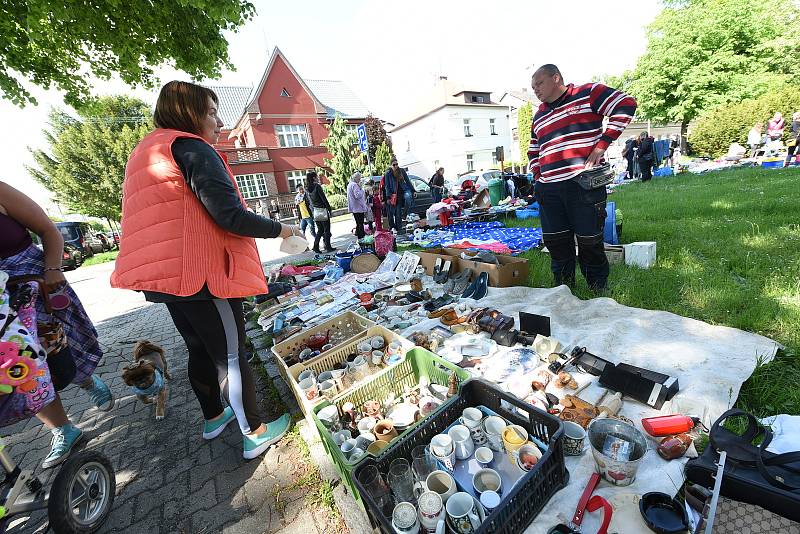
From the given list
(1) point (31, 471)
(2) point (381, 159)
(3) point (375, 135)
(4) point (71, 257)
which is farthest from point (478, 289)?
(3) point (375, 135)

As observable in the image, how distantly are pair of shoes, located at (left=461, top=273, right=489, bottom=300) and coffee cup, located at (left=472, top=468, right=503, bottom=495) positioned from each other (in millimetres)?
2271

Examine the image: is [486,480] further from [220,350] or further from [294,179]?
[294,179]

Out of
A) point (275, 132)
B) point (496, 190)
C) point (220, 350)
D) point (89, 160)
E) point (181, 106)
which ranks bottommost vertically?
point (220, 350)

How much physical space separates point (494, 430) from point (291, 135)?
29.8 m

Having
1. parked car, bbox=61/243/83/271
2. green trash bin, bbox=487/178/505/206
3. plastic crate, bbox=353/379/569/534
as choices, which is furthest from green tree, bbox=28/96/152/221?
plastic crate, bbox=353/379/569/534

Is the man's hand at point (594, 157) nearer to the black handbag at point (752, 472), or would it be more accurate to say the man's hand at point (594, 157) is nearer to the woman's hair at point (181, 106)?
the black handbag at point (752, 472)

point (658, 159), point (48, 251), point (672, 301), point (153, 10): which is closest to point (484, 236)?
point (672, 301)

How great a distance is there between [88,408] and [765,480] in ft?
14.9

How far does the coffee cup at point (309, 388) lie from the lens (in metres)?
2.15

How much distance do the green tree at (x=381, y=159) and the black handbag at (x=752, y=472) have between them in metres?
25.9

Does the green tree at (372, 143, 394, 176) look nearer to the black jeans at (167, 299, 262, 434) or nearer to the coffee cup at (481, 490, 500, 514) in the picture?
the black jeans at (167, 299, 262, 434)

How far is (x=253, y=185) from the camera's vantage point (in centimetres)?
2489

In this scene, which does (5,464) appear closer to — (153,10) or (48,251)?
(48,251)

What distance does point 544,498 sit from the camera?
4.59 ft
